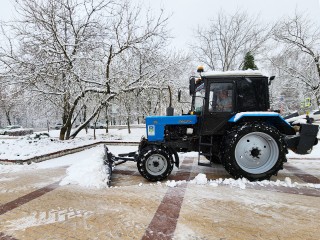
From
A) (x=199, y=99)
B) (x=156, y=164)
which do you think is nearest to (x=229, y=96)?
(x=199, y=99)

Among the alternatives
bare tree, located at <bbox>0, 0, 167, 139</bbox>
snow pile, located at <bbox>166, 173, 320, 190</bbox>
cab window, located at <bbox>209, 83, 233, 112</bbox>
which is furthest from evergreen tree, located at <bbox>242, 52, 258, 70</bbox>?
snow pile, located at <bbox>166, 173, 320, 190</bbox>

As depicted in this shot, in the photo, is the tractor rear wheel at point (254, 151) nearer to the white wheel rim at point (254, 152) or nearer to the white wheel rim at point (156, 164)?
the white wheel rim at point (254, 152)

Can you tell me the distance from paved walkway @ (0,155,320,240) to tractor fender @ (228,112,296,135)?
1.11 m

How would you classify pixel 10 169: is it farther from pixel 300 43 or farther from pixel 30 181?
pixel 300 43

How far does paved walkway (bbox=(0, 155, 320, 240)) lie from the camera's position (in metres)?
2.87

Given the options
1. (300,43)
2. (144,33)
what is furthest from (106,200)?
(300,43)

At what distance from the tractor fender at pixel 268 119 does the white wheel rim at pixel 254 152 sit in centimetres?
35

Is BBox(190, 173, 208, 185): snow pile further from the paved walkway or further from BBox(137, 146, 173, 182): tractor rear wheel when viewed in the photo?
BBox(137, 146, 173, 182): tractor rear wheel

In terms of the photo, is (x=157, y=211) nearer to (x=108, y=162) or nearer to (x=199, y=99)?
(x=108, y=162)

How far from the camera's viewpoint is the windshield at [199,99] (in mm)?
5284

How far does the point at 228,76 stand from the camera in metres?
5.12

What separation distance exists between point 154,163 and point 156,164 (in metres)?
0.05

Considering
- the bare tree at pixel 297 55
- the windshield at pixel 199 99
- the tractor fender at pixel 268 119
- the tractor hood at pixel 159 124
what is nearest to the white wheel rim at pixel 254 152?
the tractor fender at pixel 268 119

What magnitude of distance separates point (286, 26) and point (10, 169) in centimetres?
1757
